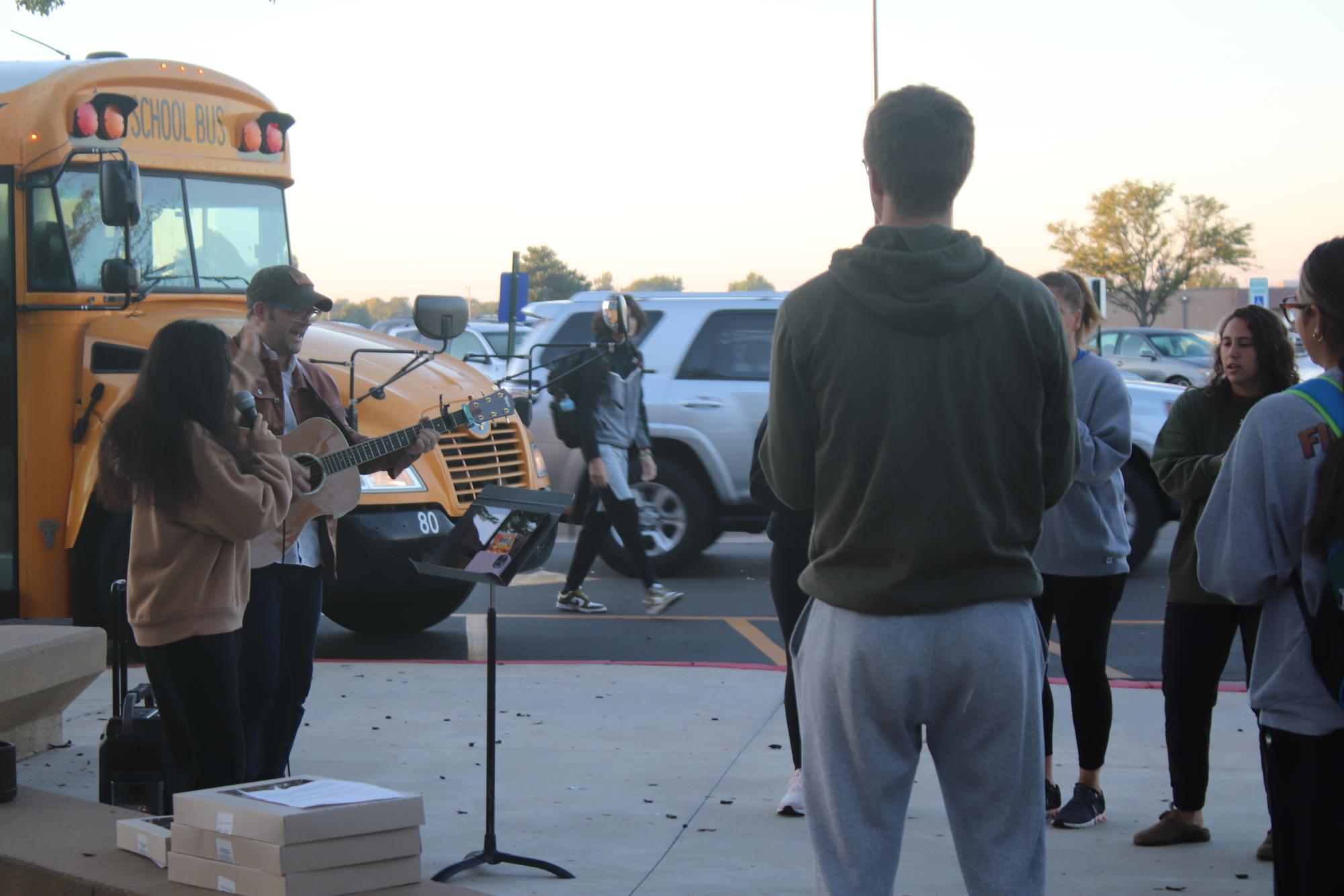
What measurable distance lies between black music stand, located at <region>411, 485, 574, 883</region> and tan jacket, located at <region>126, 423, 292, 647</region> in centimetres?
59

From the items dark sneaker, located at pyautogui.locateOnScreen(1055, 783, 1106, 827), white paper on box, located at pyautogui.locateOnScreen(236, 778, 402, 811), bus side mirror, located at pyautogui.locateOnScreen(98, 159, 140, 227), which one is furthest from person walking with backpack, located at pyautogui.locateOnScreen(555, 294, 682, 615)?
white paper on box, located at pyautogui.locateOnScreen(236, 778, 402, 811)

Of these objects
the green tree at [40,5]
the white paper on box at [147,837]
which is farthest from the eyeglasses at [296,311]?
the green tree at [40,5]

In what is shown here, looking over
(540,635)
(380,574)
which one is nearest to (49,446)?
(380,574)

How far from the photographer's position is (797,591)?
16.5 ft

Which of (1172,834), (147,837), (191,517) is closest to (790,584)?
(1172,834)

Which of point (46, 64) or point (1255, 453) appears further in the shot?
point (46, 64)

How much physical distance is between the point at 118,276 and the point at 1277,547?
20.2 ft

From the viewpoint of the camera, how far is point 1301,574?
2.84m

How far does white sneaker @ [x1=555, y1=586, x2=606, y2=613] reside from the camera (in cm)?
967

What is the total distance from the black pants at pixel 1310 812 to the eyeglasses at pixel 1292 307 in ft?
2.72

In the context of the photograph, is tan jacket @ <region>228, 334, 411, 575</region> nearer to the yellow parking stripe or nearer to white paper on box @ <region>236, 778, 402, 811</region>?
white paper on box @ <region>236, 778, 402, 811</region>

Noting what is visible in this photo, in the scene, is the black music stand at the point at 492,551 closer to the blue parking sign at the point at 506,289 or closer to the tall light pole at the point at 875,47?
the blue parking sign at the point at 506,289

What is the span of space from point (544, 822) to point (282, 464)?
5.39 ft

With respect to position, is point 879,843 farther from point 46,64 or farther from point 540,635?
point 46,64
